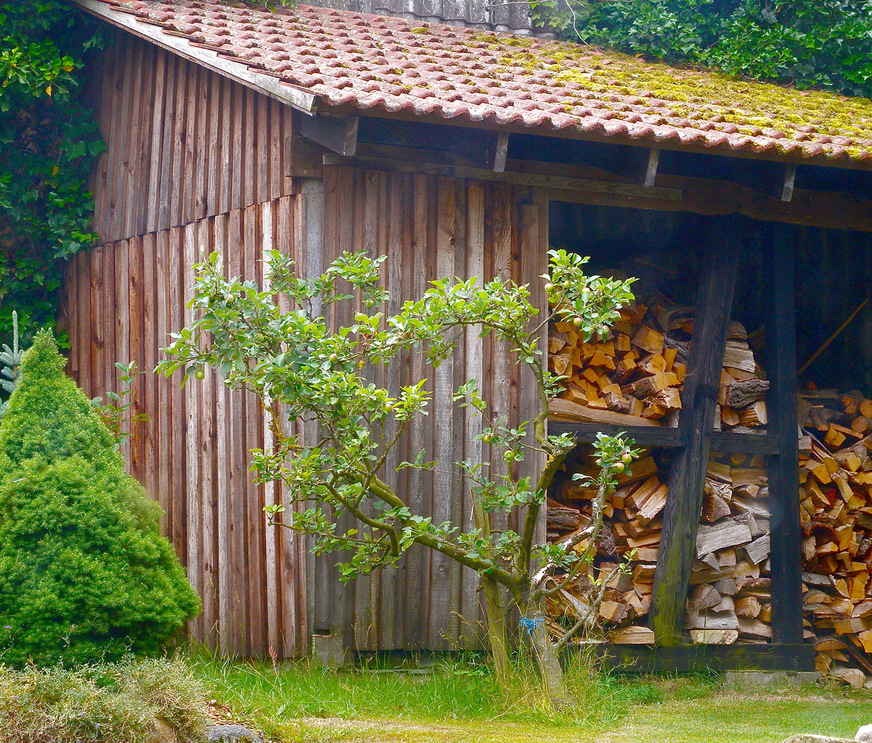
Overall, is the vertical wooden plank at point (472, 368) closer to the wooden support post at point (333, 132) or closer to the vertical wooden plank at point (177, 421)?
the wooden support post at point (333, 132)

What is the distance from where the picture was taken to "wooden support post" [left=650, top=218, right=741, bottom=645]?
6.41 meters

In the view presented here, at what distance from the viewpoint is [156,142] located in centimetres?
722

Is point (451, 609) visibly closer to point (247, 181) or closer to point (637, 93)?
point (247, 181)

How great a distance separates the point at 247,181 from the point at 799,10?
5367 mm

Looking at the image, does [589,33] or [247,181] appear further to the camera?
[589,33]

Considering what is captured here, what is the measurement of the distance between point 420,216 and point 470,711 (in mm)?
2806

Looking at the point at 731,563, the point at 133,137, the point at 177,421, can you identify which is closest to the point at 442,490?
the point at 177,421

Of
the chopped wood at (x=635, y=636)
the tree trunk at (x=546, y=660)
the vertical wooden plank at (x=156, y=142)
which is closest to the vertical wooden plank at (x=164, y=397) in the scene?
the vertical wooden plank at (x=156, y=142)

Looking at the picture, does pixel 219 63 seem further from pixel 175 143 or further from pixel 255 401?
pixel 255 401

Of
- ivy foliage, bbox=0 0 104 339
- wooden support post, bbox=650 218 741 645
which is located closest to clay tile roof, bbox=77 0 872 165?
ivy foliage, bbox=0 0 104 339

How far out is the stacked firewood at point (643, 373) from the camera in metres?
6.57

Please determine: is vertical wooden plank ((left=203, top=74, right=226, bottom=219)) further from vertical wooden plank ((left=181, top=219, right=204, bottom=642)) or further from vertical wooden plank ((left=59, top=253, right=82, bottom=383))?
vertical wooden plank ((left=59, top=253, right=82, bottom=383))

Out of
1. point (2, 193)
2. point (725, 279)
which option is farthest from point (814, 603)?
point (2, 193)

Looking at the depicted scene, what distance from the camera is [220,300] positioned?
453 centimetres
